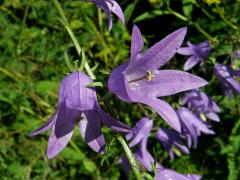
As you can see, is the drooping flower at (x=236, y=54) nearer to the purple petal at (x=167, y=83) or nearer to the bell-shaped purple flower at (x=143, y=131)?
the bell-shaped purple flower at (x=143, y=131)

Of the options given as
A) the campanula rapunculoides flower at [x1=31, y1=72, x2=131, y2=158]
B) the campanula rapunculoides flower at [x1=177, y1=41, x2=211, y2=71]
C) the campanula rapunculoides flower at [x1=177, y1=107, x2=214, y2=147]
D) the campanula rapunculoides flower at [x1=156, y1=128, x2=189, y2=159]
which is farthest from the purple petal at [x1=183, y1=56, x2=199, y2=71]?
the campanula rapunculoides flower at [x1=31, y1=72, x2=131, y2=158]

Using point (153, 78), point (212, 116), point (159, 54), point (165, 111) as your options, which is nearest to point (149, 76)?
point (153, 78)

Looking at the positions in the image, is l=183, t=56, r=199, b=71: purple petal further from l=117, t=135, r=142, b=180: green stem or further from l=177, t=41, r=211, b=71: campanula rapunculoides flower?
l=117, t=135, r=142, b=180: green stem

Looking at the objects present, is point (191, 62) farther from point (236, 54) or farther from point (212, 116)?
point (212, 116)

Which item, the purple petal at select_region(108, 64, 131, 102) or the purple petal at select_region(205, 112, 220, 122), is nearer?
the purple petal at select_region(108, 64, 131, 102)

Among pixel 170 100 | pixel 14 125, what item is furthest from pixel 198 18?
pixel 14 125

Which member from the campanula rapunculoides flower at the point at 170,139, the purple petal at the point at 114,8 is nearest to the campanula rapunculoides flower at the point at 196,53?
the campanula rapunculoides flower at the point at 170,139
